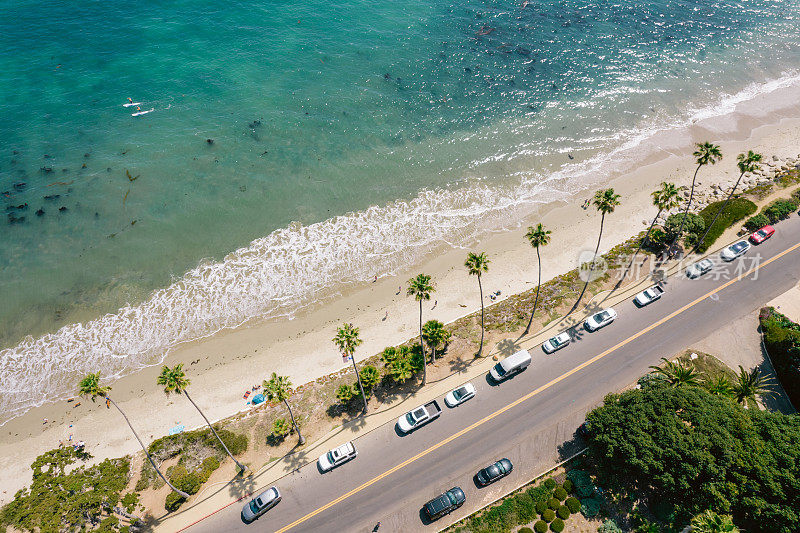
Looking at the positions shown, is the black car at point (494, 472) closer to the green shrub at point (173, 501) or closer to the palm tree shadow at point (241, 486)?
the palm tree shadow at point (241, 486)

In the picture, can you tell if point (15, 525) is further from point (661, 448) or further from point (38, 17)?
point (38, 17)

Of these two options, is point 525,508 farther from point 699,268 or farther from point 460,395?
point 699,268

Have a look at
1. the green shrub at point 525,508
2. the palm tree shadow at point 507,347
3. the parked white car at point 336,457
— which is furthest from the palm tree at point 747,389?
the parked white car at point 336,457

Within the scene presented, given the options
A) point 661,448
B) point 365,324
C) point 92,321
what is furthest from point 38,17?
point 661,448

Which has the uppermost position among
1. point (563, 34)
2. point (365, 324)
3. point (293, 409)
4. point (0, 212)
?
point (563, 34)

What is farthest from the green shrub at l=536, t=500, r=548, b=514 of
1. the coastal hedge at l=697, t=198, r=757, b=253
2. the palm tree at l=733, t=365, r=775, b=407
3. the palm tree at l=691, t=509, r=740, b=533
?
the coastal hedge at l=697, t=198, r=757, b=253

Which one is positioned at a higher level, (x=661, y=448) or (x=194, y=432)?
(x=661, y=448)

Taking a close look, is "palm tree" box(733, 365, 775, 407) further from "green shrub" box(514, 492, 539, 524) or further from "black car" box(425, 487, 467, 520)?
"black car" box(425, 487, 467, 520)
